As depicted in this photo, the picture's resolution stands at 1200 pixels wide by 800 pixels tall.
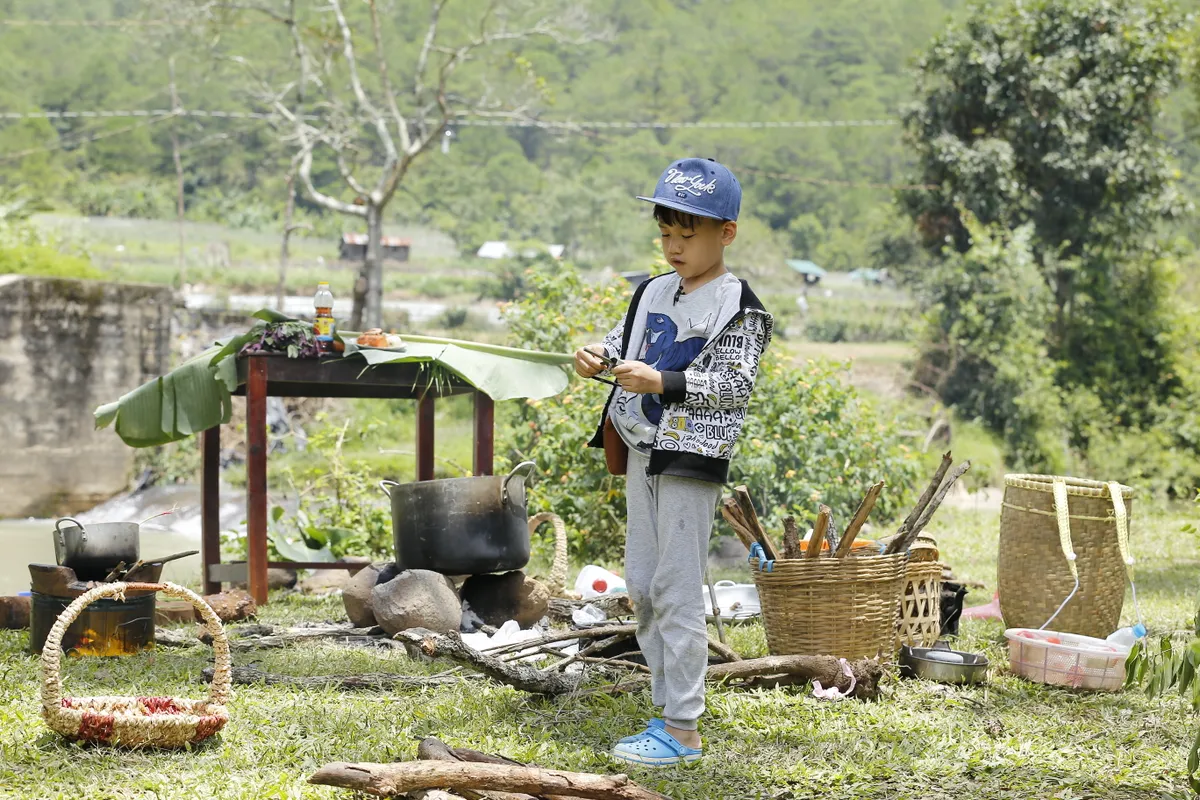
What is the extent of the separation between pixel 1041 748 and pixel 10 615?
4.13 metres

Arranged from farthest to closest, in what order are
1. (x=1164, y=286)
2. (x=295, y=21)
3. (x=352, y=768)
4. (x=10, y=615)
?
1. (x=295, y=21)
2. (x=1164, y=286)
3. (x=10, y=615)
4. (x=352, y=768)

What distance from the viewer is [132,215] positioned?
49.7 metres

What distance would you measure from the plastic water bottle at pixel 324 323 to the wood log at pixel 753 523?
2278 mm

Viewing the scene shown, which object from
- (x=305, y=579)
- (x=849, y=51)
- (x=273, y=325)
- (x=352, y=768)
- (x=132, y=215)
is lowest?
(x=305, y=579)

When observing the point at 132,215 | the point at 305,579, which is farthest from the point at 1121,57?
the point at 132,215

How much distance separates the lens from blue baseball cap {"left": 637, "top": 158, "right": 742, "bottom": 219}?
3.32 m

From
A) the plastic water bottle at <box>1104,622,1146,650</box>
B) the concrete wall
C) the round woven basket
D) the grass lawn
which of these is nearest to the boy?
the grass lawn

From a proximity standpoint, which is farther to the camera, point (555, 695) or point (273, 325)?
point (273, 325)

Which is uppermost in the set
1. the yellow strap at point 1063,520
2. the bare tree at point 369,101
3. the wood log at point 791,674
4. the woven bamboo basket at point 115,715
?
the bare tree at point 369,101

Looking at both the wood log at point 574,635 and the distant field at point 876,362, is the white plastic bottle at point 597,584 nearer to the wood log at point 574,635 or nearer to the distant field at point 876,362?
the wood log at point 574,635

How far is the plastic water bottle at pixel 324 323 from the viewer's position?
225 inches

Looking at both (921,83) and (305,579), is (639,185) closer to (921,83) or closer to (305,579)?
(921,83)

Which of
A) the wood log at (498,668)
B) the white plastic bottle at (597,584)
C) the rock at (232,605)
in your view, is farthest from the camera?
the white plastic bottle at (597,584)

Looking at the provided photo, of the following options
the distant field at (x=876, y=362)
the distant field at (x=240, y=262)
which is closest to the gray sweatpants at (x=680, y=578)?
the distant field at (x=876, y=362)
